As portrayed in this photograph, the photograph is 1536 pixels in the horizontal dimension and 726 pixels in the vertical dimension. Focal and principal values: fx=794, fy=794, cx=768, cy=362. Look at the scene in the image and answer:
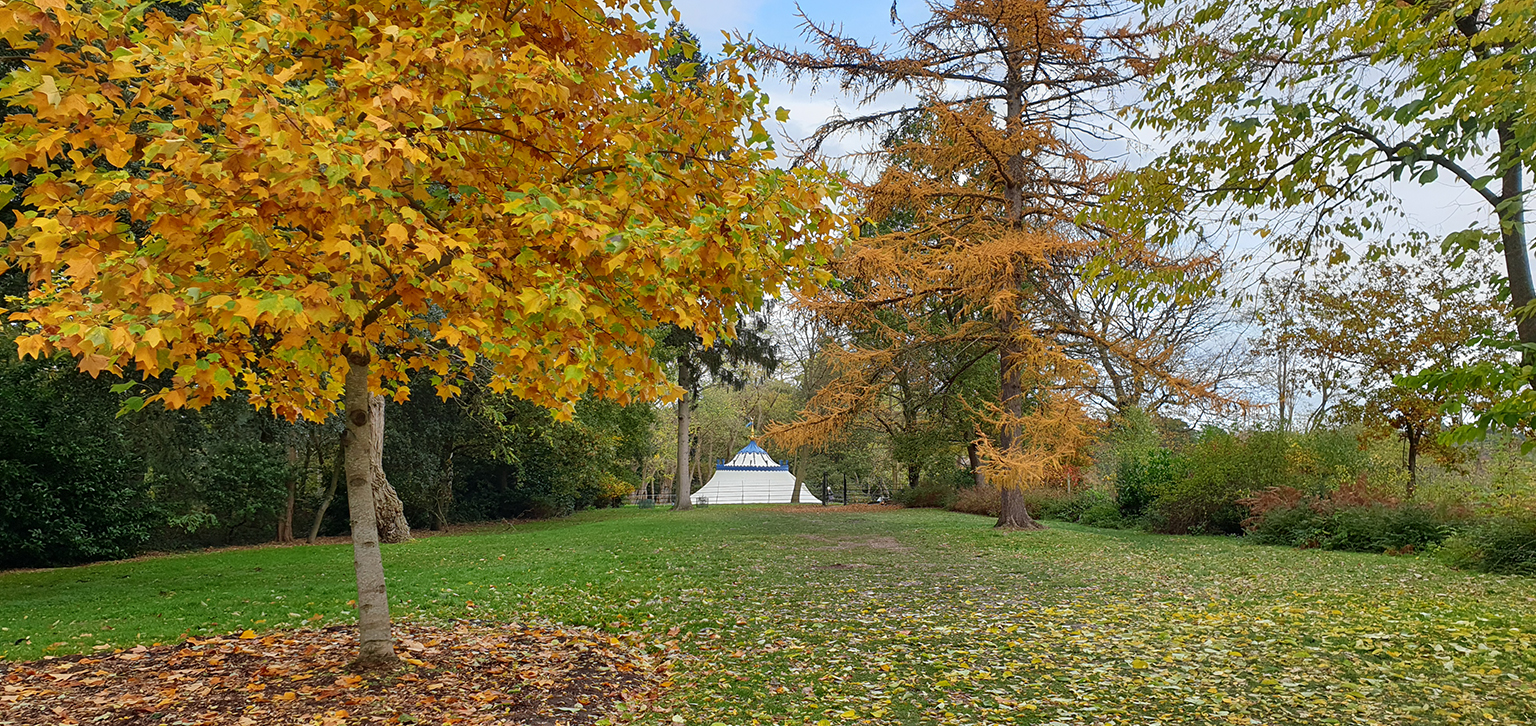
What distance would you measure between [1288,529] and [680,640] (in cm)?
1181

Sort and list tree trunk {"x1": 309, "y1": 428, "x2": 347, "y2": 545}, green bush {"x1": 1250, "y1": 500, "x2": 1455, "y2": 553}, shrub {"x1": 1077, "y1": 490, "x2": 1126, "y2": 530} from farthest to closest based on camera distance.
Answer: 1. shrub {"x1": 1077, "y1": 490, "x2": 1126, "y2": 530}
2. tree trunk {"x1": 309, "y1": 428, "x2": 347, "y2": 545}
3. green bush {"x1": 1250, "y1": 500, "x2": 1455, "y2": 553}

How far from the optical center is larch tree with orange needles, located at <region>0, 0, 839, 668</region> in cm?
295

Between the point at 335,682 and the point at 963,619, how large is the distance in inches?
183

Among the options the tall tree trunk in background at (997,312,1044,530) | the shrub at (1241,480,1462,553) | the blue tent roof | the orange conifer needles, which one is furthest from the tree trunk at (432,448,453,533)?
the blue tent roof

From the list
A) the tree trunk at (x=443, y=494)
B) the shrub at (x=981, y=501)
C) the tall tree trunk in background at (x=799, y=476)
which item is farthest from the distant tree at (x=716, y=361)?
the tall tree trunk in background at (x=799, y=476)

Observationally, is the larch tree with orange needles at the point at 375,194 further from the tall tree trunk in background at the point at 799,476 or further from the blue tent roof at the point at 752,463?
the blue tent roof at the point at 752,463

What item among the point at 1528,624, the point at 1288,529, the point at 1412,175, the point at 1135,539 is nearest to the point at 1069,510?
the point at 1135,539

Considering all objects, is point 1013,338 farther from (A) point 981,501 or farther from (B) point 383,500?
(B) point 383,500

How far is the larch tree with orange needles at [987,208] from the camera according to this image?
1448 cm

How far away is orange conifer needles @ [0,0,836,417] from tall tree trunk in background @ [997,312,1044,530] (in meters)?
11.3

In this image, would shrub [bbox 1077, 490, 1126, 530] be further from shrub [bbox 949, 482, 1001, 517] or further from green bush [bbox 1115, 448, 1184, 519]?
shrub [bbox 949, 482, 1001, 517]

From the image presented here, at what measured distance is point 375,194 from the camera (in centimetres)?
319

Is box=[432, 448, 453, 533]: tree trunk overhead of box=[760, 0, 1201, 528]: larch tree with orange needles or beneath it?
beneath

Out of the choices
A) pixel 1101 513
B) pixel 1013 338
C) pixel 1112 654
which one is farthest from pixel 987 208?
pixel 1112 654
